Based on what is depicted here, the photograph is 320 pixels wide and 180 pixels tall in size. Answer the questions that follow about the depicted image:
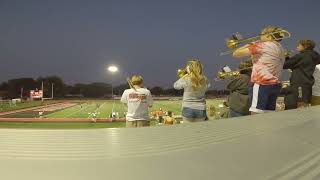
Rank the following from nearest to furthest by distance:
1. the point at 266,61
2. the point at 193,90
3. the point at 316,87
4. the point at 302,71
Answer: the point at 266,61 → the point at 193,90 → the point at 302,71 → the point at 316,87

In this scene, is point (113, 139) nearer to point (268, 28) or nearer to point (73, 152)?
point (73, 152)

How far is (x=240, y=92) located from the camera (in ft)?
11.6

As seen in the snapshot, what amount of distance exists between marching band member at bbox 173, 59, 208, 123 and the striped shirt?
52 cm

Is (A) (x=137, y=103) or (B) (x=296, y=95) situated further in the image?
(B) (x=296, y=95)

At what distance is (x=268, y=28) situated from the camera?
2.94 metres

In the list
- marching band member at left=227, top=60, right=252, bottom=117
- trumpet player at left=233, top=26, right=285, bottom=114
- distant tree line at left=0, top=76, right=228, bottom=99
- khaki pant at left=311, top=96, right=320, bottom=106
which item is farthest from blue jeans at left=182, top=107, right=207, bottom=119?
distant tree line at left=0, top=76, right=228, bottom=99

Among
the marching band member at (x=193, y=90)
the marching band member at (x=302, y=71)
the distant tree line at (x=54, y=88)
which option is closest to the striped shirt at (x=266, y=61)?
the marching band member at (x=193, y=90)

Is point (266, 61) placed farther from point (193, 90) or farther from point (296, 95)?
point (296, 95)

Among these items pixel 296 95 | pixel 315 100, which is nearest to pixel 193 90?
pixel 296 95

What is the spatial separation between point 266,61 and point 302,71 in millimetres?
794

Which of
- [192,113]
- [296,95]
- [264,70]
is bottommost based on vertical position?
[192,113]

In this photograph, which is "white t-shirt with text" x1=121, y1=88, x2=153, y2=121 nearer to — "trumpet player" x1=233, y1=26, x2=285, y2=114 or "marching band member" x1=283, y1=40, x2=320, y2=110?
"trumpet player" x1=233, y1=26, x2=285, y2=114

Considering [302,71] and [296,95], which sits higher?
[302,71]

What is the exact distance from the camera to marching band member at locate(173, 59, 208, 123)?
321 centimetres
